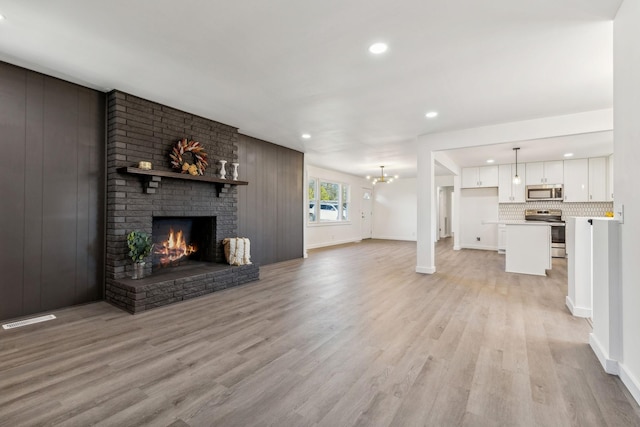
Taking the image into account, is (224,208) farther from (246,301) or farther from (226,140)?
(246,301)

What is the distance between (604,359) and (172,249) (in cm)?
511

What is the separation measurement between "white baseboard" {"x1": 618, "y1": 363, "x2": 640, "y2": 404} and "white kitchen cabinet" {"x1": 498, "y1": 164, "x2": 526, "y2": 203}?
7115 mm

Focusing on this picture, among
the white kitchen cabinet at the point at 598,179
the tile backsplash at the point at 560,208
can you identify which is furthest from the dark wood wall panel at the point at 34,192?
the white kitchen cabinet at the point at 598,179

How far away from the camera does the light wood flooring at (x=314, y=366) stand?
1667mm

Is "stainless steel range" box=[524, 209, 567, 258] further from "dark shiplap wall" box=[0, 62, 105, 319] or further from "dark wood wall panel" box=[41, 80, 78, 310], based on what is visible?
"dark wood wall panel" box=[41, 80, 78, 310]

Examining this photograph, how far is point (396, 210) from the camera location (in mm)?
11820

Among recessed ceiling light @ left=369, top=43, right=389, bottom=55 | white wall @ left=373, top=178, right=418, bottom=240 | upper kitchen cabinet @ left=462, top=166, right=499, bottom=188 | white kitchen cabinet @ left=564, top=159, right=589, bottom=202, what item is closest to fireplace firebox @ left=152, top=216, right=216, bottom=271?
recessed ceiling light @ left=369, top=43, right=389, bottom=55

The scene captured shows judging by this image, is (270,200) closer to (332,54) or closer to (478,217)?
(332,54)

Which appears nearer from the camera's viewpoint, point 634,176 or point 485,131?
point 634,176

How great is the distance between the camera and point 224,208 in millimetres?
5012

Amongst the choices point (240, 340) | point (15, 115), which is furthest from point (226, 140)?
point (240, 340)

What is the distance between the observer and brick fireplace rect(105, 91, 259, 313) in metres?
3.60

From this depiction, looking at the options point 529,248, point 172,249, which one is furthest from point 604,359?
point 172,249

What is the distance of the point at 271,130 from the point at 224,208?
1.69 meters
